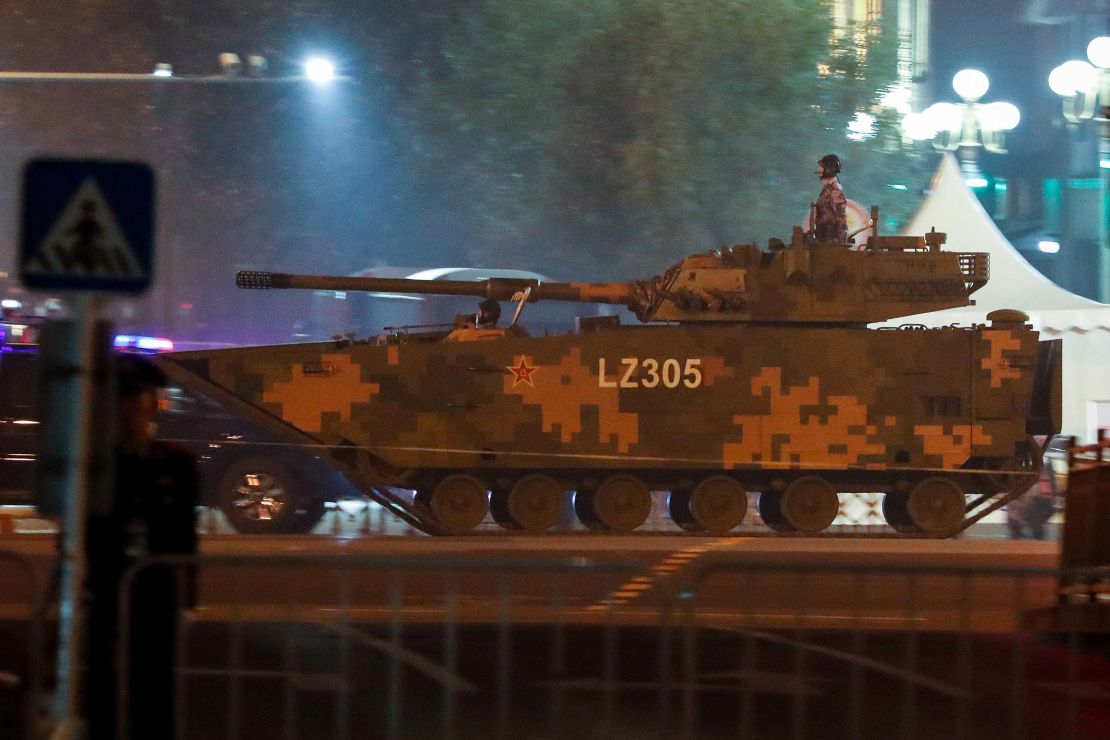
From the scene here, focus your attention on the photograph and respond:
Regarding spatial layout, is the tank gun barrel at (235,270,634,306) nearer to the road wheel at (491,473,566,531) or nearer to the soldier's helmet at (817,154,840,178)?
the road wheel at (491,473,566,531)

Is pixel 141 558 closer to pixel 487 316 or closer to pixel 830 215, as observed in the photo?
pixel 487 316

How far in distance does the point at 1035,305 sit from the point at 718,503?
752 cm

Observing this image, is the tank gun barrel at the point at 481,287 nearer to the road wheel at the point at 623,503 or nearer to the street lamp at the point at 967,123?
the road wheel at the point at 623,503

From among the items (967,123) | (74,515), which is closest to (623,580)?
(74,515)

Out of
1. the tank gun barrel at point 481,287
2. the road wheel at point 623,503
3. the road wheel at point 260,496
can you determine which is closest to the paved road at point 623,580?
the road wheel at point 623,503

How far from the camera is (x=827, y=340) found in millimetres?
14508

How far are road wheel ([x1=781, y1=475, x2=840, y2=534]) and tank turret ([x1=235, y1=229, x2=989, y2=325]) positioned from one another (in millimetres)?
1607

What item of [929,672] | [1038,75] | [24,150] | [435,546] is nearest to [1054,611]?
[929,672]

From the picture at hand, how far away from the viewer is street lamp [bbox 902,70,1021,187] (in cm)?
3241

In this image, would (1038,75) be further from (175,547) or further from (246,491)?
(175,547)

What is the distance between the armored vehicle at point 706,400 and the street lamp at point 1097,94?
9.25m

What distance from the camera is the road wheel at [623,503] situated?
1427 cm

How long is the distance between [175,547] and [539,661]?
9.17ft

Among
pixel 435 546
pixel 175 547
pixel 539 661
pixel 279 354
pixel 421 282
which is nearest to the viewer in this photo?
pixel 175 547
